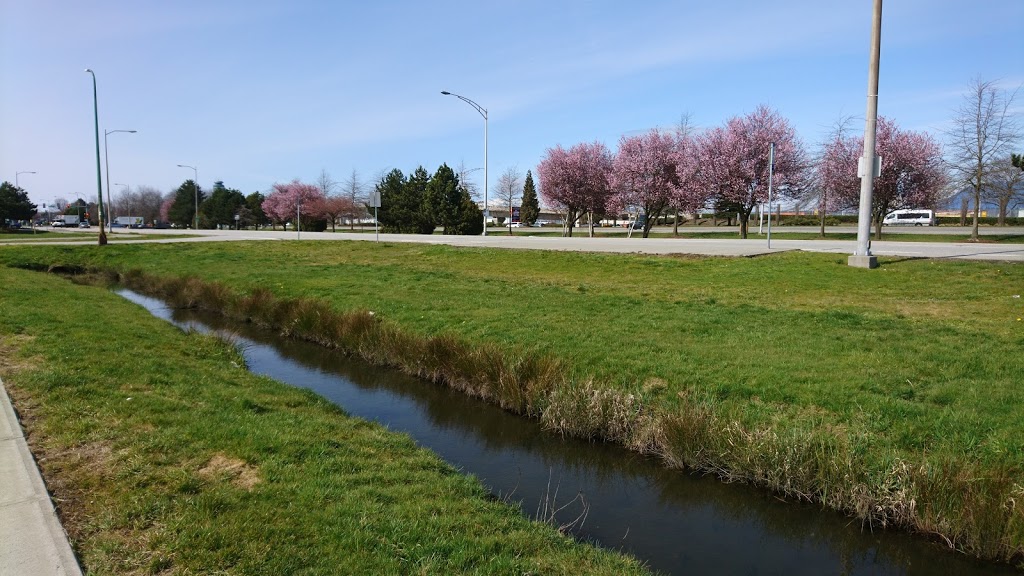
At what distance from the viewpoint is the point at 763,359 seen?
895cm

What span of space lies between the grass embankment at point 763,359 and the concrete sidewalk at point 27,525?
18.7 ft

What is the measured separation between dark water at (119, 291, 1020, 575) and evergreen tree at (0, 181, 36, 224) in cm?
7511

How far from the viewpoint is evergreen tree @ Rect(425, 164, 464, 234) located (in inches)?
2339

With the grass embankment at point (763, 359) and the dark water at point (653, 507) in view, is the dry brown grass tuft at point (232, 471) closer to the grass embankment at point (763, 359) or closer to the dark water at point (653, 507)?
the dark water at point (653, 507)

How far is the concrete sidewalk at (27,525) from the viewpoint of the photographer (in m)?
3.83

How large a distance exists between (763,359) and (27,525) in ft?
26.9

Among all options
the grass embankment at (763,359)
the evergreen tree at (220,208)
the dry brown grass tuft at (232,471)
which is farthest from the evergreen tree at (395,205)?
the dry brown grass tuft at (232,471)

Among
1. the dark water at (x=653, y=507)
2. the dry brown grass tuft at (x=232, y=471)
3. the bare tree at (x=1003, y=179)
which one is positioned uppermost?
the bare tree at (x=1003, y=179)

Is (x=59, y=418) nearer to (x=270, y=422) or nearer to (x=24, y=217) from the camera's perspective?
(x=270, y=422)

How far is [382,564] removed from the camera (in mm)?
4102

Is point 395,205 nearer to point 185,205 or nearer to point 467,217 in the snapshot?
point 467,217

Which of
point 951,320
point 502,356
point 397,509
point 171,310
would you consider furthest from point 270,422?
point 171,310

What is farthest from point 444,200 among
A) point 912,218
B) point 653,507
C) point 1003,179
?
point 653,507

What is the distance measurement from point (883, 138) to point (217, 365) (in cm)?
4217
